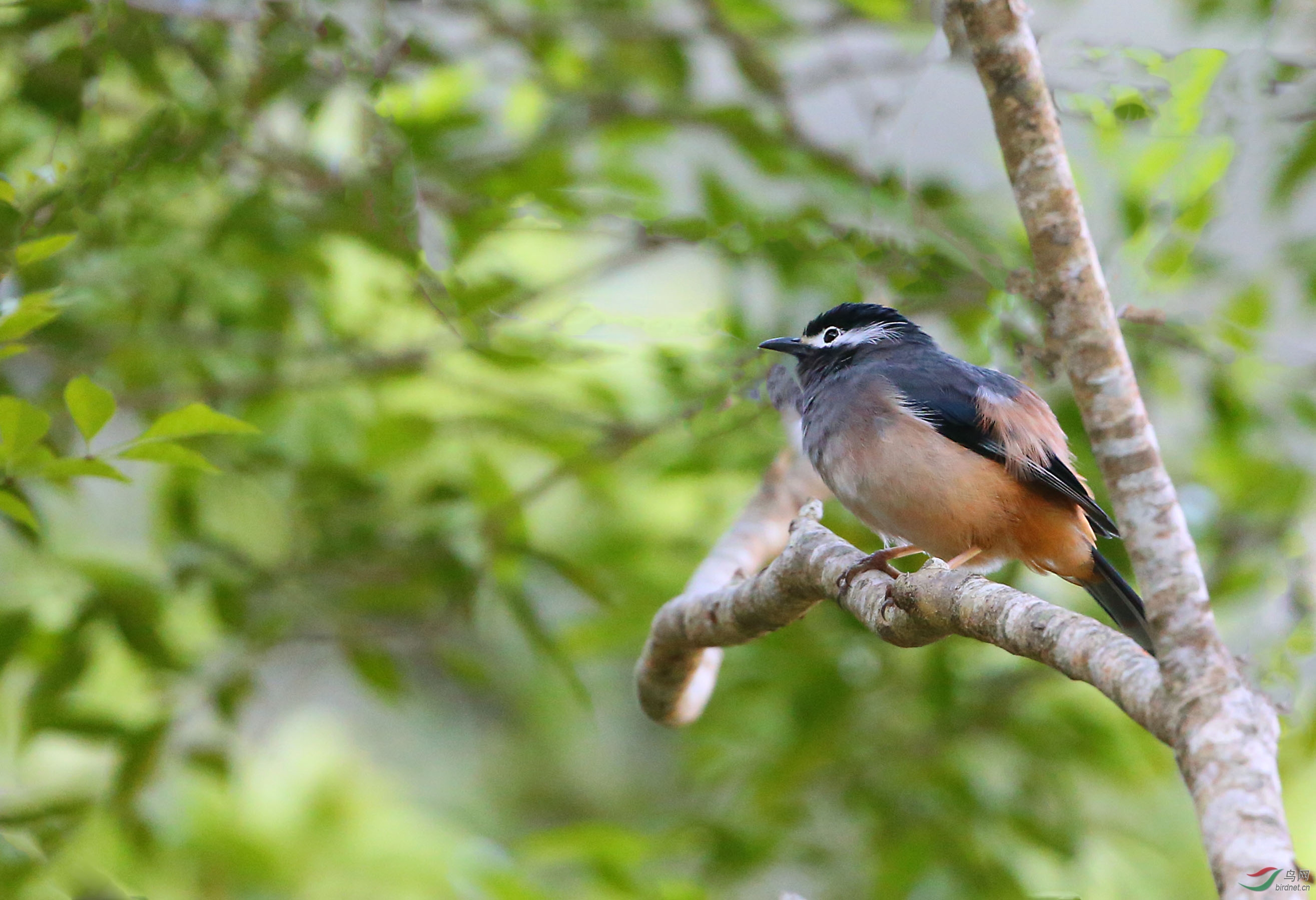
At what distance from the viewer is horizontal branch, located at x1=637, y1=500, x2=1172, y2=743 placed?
1.81m

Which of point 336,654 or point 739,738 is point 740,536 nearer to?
point 739,738

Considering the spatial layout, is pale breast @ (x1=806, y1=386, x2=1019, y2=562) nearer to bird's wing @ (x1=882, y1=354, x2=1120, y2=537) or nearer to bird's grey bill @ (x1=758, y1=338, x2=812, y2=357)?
bird's wing @ (x1=882, y1=354, x2=1120, y2=537)

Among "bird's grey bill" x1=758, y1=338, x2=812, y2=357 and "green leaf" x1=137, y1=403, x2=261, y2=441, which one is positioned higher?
"green leaf" x1=137, y1=403, x2=261, y2=441

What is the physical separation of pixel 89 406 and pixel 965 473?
96.9 inches

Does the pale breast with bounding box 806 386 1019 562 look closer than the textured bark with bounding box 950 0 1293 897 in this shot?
No

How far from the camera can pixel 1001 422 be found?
3584mm

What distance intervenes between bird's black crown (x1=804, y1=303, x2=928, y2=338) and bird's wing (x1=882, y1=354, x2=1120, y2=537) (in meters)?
0.27

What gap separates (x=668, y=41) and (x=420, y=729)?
7.28m

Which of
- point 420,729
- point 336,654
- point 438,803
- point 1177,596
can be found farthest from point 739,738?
point 420,729

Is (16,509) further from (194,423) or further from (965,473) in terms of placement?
(965,473)

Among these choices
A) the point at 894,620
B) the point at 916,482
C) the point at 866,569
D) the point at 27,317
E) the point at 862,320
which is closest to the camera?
the point at 27,317

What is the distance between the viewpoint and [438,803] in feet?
29.6

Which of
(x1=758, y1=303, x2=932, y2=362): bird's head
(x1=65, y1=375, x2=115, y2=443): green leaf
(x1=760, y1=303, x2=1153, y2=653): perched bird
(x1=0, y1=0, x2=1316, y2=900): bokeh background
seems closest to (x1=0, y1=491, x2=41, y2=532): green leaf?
(x1=65, y1=375, x2=115, y2=443): green leaf

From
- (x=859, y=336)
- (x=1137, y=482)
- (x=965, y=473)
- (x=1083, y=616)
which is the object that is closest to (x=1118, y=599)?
(x=965, y=473)
